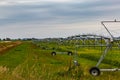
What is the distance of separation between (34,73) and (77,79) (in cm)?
233

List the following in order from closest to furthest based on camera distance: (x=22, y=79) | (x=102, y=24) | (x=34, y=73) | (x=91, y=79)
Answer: (x=22, y=79) → (x=34, y=73) → (x=91, y=79) → (x=102, y=24)

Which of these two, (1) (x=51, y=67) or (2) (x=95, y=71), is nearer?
(2) (x=95, y=71)

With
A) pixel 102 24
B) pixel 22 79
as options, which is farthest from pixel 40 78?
pixel 102 24

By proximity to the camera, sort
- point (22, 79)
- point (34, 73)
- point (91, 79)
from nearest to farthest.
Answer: point (22, 79)
point (34, 73)
point (91, 79)

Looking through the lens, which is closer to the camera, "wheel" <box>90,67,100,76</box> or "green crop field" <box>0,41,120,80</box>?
"green crop field" <box>0,41,120,80</box>

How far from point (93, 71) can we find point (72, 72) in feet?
13.0

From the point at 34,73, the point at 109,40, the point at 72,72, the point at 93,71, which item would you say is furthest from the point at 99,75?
the point at 34,73

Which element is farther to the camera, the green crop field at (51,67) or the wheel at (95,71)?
the wheel at (95,71)

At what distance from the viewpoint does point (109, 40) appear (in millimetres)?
27281

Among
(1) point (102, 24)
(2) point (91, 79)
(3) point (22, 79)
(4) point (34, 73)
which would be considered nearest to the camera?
(3) point (22, 79)

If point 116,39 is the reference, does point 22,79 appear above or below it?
below

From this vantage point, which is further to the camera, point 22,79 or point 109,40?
point 109,40

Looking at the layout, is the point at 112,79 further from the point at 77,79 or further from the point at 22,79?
Answer: the point at 22,79

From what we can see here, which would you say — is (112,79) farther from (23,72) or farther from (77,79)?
(23,72)
